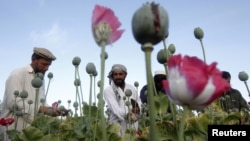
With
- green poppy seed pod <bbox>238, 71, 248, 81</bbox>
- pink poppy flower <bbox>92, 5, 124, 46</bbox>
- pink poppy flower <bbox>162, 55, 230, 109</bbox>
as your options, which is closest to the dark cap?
green poppy seed pod <bbox>238, 71, 248, 81</bbox>

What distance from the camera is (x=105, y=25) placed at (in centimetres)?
80

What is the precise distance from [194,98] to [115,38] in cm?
24

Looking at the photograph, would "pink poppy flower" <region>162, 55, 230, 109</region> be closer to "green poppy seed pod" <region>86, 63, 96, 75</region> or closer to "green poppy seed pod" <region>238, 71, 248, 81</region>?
"green poppy seed pod" <region>86, 63, 96, 75</region>

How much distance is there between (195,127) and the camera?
1.84 meters

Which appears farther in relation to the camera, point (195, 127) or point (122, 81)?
point (122, 81)

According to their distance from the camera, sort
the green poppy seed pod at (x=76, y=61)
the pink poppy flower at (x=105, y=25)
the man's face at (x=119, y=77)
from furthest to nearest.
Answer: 1. the man's face at (x=119, y=77)
2. the green poppy seed pod at (x=76, y=61)
3. the pink poppy flower at (x=105, y=25)

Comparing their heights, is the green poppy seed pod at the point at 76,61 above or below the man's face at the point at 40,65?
below

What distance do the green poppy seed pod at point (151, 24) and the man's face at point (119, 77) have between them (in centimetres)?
288

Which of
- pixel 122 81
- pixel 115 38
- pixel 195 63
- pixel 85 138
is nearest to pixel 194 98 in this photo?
pixel 195 63

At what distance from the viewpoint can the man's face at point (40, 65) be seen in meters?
3.17

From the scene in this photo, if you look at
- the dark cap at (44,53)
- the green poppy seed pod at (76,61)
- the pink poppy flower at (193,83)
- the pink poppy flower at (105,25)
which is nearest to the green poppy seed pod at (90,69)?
the green poppy seed pod at (76,61)

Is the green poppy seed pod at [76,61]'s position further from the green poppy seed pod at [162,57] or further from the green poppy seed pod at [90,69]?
the green poppy seed pod at [162,57]

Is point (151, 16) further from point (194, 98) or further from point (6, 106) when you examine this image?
point (6, 106)

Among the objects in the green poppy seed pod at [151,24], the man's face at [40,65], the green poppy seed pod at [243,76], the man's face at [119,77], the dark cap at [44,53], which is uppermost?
the dark cap at [44,53]
